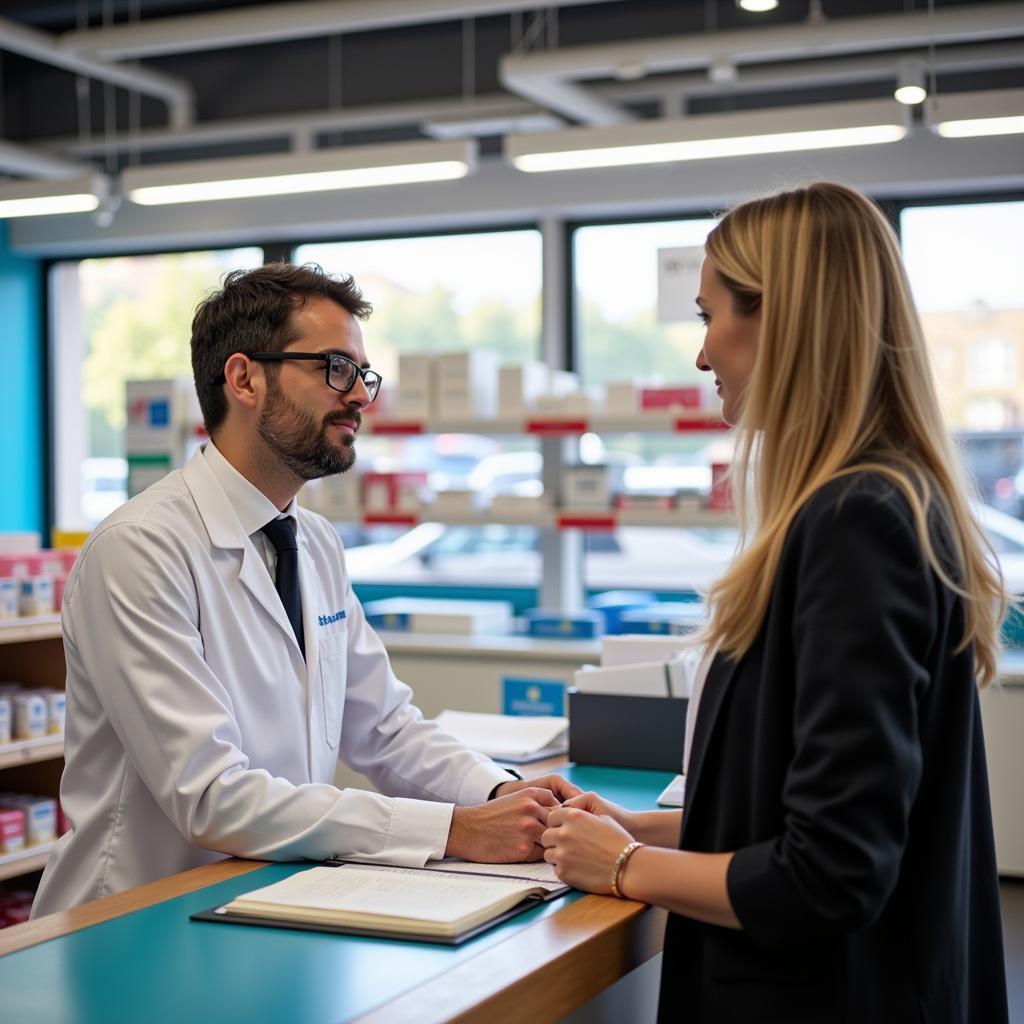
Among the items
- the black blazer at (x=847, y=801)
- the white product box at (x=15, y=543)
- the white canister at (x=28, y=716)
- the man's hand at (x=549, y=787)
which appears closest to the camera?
the black blazer at (x=847, y=801)

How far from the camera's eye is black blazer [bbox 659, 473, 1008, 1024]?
123cm

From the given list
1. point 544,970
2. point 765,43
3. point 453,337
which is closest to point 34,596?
point 544,970

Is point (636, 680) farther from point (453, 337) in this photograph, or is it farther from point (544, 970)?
point (453, 337)

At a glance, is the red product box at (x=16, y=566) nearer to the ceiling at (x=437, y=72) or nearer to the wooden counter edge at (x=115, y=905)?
the wooden counter edge at (x=115, y=905)

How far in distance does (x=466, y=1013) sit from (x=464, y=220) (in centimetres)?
599

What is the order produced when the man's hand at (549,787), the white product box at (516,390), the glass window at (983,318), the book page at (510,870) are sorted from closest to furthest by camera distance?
the book page at (510,870), the man's hand at (549,787), the white product box at (516,390), the glass window at (983,318)

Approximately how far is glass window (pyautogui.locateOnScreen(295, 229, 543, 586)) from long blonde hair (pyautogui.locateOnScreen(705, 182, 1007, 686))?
5.47m

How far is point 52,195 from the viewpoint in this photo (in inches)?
227

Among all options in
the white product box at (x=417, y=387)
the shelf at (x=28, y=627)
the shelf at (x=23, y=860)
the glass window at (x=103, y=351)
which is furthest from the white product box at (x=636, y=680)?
the glass window at (x=103, y=351)

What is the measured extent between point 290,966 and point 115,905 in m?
0.36

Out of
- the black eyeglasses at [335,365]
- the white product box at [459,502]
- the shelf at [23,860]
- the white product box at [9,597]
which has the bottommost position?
the shelf at [23,860]

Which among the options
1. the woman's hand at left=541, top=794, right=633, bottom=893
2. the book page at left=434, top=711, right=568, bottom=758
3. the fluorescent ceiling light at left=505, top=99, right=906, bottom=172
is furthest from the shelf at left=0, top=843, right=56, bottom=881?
the fluorescent ceiling light at left=505, top=99, right=906, bottom=172

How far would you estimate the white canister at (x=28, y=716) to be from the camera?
12.9 feet

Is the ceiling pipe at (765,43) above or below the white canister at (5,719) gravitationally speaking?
above
